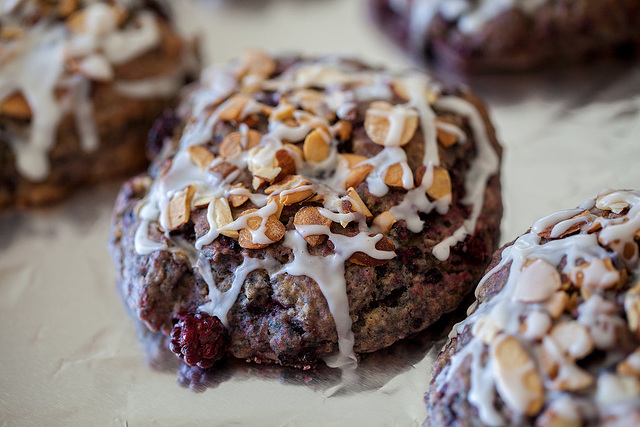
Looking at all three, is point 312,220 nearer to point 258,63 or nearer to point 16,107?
point 258,63

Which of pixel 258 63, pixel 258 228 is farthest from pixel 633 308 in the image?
pixel 258 63

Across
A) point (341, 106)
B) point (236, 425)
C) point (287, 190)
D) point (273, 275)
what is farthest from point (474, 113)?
point (236, 425)

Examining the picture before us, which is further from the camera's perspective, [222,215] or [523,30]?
[523,30]

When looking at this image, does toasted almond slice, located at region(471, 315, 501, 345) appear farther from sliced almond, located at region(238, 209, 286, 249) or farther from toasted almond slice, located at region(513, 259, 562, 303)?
sliced almond, located at region(238, 209, 286, 249)

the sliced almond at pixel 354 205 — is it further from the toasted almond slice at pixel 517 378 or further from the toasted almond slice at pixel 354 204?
the toasted almond slice at pixel 517 378

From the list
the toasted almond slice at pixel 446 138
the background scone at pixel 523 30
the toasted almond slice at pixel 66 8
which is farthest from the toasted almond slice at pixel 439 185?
the toasted almond slice at pixel 66 8

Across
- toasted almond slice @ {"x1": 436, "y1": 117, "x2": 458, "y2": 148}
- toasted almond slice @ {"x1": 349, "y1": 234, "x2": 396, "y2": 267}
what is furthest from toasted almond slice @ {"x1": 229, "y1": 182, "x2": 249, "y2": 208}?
toasted almond slice @ {"x1": 436, "y1": 117, "x2": 458, "y2": 148}

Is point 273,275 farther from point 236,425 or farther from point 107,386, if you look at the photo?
point 107,386
